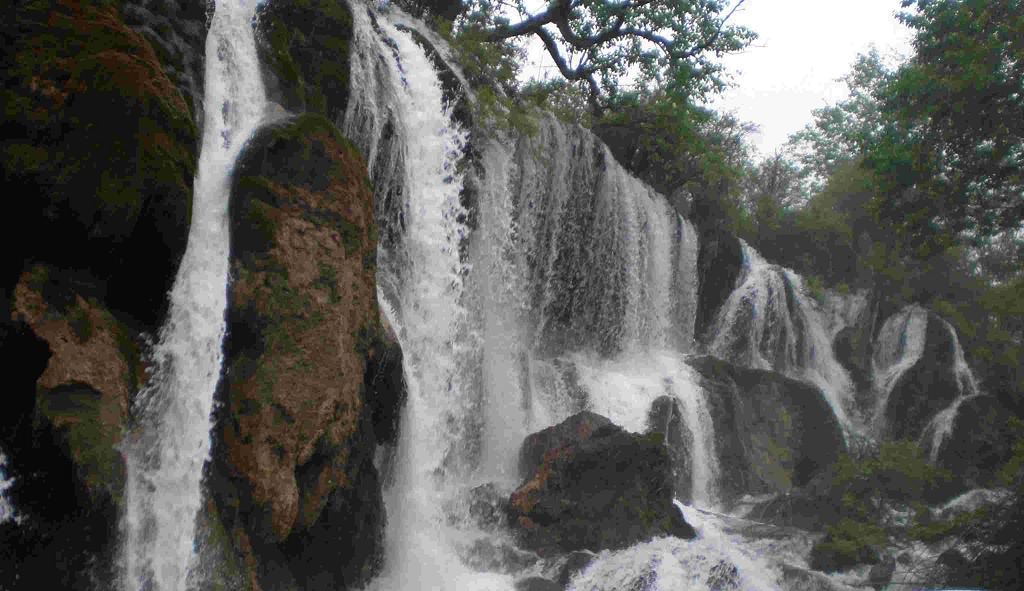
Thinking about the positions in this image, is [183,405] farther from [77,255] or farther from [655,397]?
[655,397]

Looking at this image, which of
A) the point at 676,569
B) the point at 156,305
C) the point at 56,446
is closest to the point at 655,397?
the point at 676,569

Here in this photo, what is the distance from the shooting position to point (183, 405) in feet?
16.8

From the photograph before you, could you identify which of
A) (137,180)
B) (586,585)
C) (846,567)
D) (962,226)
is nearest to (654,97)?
(962,226)

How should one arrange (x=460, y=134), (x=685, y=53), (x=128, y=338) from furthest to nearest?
1. (x=685, y=53)
2. (x=460, y=134)
3. (x=128, y=338)

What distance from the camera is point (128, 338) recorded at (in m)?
4.97

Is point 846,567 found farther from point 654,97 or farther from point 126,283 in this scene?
point 654,97

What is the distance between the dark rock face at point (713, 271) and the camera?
719 inches

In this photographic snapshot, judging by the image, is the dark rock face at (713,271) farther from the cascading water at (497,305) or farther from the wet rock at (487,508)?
the wet rock at (487,508)

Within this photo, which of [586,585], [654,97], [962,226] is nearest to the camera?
[586,585]

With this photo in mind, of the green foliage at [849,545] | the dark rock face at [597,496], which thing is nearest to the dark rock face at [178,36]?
the dark rock face at [597,496]

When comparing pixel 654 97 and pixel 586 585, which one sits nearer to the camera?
pixel 586 585

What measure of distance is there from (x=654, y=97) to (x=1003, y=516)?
13.2 meters

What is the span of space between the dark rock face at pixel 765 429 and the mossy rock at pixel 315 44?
840 cm

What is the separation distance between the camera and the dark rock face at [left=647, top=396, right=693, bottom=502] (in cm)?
1230
